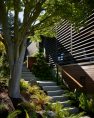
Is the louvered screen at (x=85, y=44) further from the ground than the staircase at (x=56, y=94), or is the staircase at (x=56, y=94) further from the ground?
the louvered screen at (x=85, y=44)

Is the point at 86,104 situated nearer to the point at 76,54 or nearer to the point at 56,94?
the point at 56,94

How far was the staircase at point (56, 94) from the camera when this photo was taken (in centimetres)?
1409

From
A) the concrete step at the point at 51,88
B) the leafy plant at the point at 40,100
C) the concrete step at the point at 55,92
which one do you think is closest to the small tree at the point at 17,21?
the leafy plant at the point at 40,100

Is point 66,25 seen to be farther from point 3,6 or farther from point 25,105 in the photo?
point 25,105

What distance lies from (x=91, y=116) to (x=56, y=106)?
66.7 inches

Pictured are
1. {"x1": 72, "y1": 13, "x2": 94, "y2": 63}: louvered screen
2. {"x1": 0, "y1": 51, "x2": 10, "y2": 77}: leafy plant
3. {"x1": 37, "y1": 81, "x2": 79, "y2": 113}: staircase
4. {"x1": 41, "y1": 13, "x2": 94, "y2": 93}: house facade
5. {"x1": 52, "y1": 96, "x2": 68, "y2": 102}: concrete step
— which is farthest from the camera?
{"x1": 0, "y1": 51, "x2": 10, "y2": 77}: leafy plant

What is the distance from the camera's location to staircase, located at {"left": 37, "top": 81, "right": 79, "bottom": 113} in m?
14.1

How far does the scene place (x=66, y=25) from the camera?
62.3 feet

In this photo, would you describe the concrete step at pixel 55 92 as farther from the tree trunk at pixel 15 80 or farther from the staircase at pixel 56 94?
the tree trunk at pixel 15 80

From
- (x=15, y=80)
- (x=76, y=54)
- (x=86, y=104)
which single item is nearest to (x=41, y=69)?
(x=76, y=54)

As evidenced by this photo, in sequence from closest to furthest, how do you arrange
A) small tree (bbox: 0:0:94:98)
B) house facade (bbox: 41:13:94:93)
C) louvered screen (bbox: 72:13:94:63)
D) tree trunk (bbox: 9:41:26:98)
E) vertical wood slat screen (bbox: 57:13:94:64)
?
small tree (bbox: 0:0:94:98) → tree trunk (bbox: 9:41:26:98) → house facade (bbox: 41:13:94:93) → louvered screen (bbox: 72:13:94:63) → vertical wood slat screen (bbox: 57:13:94:64)

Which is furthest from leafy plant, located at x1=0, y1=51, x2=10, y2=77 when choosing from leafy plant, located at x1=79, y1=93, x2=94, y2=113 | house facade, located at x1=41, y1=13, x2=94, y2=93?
leafy plant, located at x1=79, y1=93, x2=94, y2=113

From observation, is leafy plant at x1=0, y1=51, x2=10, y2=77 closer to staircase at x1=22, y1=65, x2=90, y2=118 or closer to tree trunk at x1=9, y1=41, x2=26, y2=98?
staircase at x1=22, y1=65, x2=90, y2=118

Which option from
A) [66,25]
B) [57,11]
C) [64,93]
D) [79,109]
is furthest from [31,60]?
[57,11]
